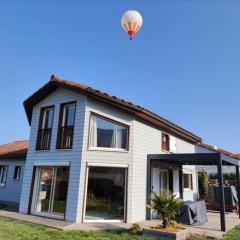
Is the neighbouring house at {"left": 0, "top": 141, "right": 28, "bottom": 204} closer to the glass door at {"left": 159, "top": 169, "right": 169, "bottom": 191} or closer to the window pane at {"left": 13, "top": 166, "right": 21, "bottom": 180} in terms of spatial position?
the window pane at {"left": 13, "top": 166, "right": 21, "bottom": 180}

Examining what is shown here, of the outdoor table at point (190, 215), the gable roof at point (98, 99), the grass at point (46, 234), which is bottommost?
the grass at point (46, 234)

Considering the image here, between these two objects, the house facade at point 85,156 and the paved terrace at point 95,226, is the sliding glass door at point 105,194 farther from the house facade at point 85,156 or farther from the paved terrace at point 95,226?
the paved terrace at point 95,226

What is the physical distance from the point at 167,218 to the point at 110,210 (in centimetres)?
314

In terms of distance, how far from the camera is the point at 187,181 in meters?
19.2

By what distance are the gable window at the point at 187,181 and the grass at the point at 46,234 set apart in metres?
10.2

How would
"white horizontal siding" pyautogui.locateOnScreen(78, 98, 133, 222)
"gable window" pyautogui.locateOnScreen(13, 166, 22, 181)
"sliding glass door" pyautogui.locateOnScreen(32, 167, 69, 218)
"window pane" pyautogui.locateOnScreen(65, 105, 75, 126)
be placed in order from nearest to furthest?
"white horizontal siding" pyautogui.locateOnScreen(78, 98, 133, 222), "sliding glass door" pyautogui.locateOnScreen(32, 167, 69, 218), "window pane" pyautogui.locateOnScreen(65, 105, 75, 126), "gable window" pyautogui.locateOnScreen(13, 166, 22, 181)

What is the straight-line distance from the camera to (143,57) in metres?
14.5

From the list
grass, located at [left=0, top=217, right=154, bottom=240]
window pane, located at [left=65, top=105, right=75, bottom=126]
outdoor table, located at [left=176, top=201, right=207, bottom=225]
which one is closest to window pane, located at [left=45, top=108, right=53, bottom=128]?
window pane, located at [left=65, top=105, right=75, bottom=126]

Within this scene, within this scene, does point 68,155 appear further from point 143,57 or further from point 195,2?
point 195,2

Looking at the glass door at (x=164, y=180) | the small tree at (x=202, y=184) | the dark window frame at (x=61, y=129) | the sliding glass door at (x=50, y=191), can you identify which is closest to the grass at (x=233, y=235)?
the glass door at (x=164, y=180)

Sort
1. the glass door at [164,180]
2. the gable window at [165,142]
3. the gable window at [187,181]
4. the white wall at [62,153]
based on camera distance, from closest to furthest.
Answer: the white wall at [62,153], the glass door at [164,180], the gable window at [165,142], the gable window at [187,181]

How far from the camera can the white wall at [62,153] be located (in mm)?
11086

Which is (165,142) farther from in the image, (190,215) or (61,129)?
(61,129)

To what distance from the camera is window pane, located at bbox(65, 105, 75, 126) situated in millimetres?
12459
